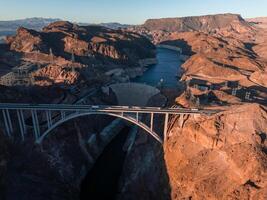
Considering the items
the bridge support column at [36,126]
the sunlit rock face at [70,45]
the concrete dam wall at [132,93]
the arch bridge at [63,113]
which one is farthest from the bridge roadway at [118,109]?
the sunlit rock face at [70,45]

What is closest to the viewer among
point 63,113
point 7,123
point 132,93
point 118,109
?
point 118,109

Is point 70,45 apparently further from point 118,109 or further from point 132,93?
point 118,109

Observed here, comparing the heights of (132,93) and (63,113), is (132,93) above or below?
below

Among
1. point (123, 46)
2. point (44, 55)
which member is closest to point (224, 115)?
point (44, 55)

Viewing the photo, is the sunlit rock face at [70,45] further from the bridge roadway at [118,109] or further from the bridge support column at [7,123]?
the bridge roadway at [118,109]

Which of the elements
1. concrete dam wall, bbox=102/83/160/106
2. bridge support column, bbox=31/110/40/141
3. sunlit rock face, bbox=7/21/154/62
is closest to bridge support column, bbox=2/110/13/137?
bridge support column, bbox=31/110/40/141

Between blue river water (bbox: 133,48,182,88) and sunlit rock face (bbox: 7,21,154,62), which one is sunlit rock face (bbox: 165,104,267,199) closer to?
blue river water (bbox: 133,48,182,88)

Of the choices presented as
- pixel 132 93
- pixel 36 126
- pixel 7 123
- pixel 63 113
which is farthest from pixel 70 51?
pixel 63 113

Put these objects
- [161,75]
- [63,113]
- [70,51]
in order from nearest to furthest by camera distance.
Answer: [63,113]
[161,75]
[70,51]
